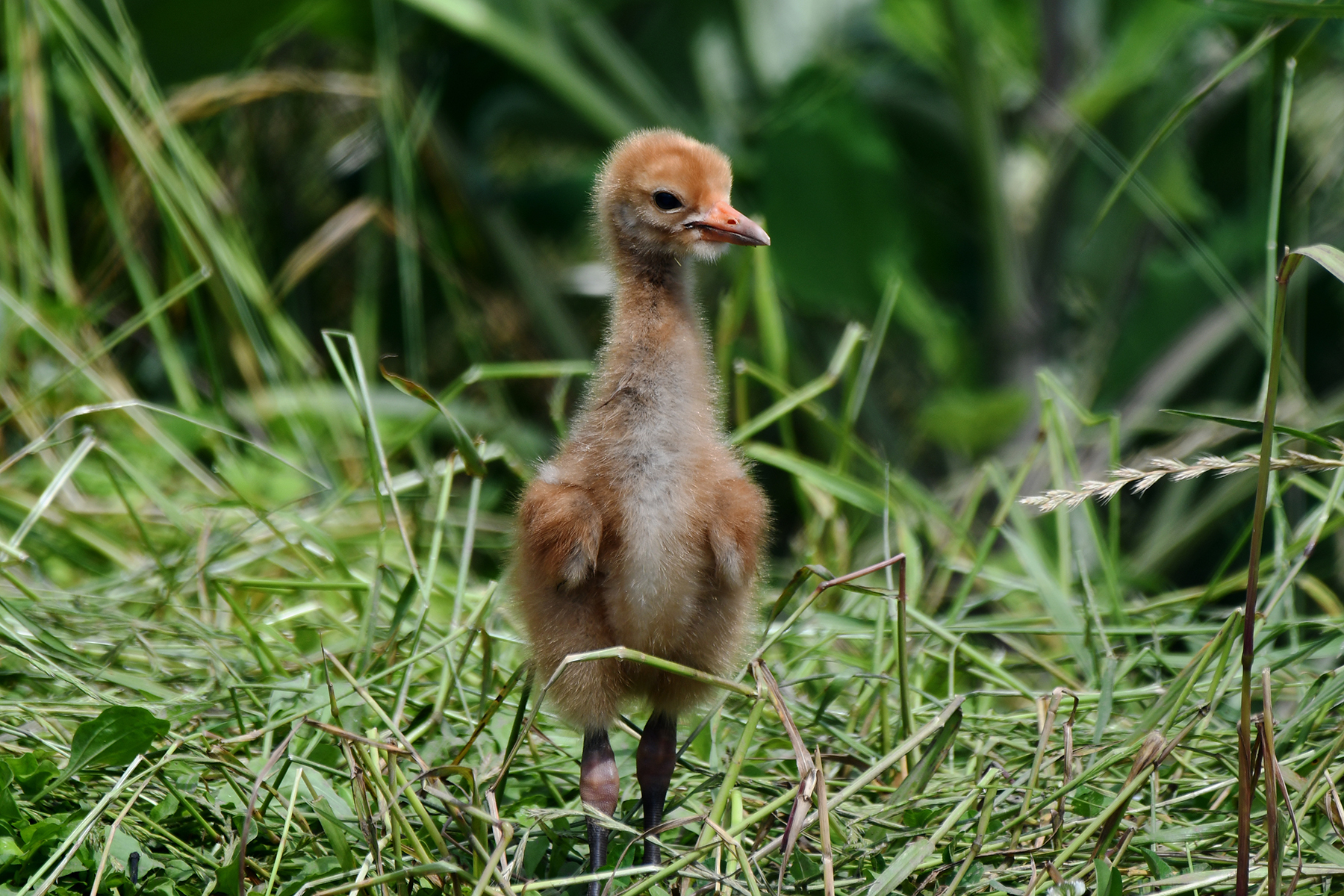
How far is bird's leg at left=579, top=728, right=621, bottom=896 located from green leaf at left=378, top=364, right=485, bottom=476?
38cm

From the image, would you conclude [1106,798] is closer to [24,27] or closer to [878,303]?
[878,303]

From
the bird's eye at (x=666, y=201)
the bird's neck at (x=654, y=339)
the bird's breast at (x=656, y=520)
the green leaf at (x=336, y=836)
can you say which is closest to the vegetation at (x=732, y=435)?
the green leaf at (x=336, y=836)

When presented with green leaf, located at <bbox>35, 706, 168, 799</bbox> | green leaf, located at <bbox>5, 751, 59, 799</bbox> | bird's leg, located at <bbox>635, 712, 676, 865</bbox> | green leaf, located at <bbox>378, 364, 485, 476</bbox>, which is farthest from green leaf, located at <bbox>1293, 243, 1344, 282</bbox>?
green leaf, located at <bbox>5, 751, 59, 799</bbox>

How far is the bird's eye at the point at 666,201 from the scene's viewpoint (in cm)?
125

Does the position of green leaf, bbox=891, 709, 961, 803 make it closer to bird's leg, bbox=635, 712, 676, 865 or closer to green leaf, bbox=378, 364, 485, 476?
bird's leg, bbox=635, 712, 676, 865

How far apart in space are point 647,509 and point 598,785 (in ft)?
0.92

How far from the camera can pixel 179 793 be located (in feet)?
4.02

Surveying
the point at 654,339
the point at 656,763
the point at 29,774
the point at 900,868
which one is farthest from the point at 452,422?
the point at 900,868

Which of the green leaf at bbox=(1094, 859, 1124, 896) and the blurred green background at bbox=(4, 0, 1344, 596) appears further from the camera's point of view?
the blurred green background at bbox=(4, 0, 1344, 596)

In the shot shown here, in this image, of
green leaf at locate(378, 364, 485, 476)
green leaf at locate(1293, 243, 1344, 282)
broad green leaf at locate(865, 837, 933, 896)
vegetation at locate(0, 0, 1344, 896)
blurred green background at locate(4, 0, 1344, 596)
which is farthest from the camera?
blurred green background at locate(4, 0, 1344, 596)

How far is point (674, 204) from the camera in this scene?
1.26 m

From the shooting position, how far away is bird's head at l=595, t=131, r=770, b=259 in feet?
4.11

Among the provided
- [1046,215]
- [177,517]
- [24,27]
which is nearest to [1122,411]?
[1046,215]

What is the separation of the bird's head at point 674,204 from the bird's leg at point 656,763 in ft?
1.57
